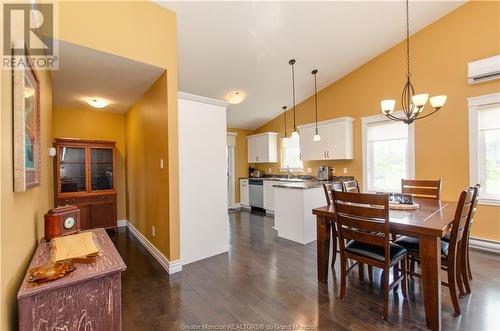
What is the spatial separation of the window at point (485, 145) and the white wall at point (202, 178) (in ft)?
12.0

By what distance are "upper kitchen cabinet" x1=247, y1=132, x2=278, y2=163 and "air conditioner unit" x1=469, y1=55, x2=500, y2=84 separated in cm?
405

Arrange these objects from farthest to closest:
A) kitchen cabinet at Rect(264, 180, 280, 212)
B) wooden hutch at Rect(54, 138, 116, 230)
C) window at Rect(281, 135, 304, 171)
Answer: window at Rect(281, 135, 304, 171), kitchen cabinet at Rect(264, 180, 280, 212), wooden hutch at Rect(54, 138, 116, 230)

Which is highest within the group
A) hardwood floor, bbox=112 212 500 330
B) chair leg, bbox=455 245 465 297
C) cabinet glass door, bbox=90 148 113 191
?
cabinet glass door, bbox=90 148 113 191

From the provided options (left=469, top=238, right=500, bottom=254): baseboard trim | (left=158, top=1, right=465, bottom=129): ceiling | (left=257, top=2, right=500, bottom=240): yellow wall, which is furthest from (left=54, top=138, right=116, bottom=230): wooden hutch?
(left=469, top=238, right=500, bottom=254): baseboard trim

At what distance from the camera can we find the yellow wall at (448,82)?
3295 mm

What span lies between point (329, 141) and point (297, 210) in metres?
1.96

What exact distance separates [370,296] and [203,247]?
81.3 inches

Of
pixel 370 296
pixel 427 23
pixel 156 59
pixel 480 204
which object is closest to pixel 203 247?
pixel 370 296

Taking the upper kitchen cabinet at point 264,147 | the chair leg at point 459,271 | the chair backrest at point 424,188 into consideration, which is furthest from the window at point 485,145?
the upper kitchen cabinet at point 264,147

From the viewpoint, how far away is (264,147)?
6516mm

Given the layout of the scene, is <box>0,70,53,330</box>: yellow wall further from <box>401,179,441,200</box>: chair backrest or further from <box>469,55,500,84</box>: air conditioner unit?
<box>469,55,500,84</box>: air conditioner unit

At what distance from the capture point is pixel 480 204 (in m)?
3.40

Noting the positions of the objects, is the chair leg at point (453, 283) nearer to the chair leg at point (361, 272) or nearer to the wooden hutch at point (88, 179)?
the chair leg at point (361, 272)

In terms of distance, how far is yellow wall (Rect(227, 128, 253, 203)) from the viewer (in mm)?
6891
